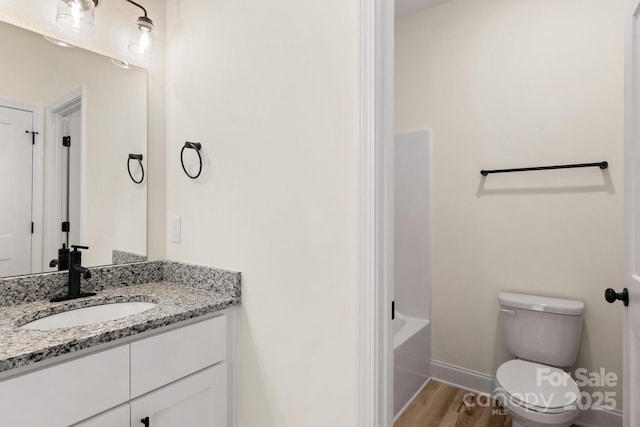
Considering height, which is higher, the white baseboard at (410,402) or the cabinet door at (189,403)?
the cabinet door at (189,403)

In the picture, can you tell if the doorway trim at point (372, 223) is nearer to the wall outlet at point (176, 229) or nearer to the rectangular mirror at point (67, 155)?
the wall outlet at point (176, 229)

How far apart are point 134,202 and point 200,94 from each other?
0.60m

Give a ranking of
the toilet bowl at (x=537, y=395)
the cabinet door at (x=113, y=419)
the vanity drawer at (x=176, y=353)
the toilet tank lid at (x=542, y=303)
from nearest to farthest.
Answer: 1. the cabinet door at (x=113, y=419)
2. the vanity drawer at (x=176, y=353)
3. the toilet bowl at (x=537, y=395)
4. the toilet tank lid at (x=542, y=303)

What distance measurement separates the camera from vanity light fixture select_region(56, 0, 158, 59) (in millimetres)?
1311

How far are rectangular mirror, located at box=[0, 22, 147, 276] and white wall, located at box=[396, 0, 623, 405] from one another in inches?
75.2

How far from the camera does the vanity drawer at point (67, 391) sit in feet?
2.67

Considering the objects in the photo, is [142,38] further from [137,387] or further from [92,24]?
[137,387]

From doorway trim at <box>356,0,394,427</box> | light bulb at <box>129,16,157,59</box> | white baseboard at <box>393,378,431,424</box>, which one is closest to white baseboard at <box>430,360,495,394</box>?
white baseboard at <box>393,378,431,424</box>

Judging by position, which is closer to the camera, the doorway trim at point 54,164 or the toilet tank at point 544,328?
the doorway trim at point 54,164

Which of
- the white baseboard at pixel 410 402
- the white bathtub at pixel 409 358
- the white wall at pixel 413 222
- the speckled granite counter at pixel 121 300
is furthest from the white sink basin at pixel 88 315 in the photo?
the white wall at pixel 413 222

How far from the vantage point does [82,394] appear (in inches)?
36.5

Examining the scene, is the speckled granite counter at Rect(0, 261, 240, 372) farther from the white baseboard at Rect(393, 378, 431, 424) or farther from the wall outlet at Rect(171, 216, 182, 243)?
the white baseboard at Rect(393, 378, 431, 424)

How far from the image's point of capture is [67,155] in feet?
4.50

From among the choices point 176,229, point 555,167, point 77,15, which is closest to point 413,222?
point 555,167
